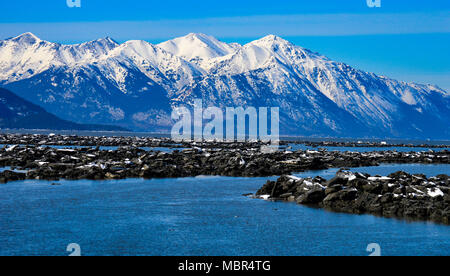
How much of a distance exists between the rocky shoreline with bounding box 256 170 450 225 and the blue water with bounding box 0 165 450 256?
1.96 meters

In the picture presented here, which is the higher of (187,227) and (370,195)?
(370,195)

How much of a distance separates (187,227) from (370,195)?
16099mm

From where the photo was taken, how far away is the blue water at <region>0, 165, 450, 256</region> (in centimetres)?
2786

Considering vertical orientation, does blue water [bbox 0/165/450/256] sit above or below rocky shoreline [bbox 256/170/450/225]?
below

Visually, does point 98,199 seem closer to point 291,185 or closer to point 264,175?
point 291,185

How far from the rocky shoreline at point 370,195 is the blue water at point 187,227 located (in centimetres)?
196

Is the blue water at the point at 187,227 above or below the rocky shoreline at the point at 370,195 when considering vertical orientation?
below

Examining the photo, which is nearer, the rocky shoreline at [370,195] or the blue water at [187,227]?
the blue water at [187,227]

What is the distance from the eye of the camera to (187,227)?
1293 inches

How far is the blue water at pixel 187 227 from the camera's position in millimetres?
27859

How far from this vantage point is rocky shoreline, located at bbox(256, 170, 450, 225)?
Result: 37844 millimetres

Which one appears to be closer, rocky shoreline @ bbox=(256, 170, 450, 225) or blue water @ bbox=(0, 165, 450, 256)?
blue water @ bbox=(0, 165, 450, 256)
